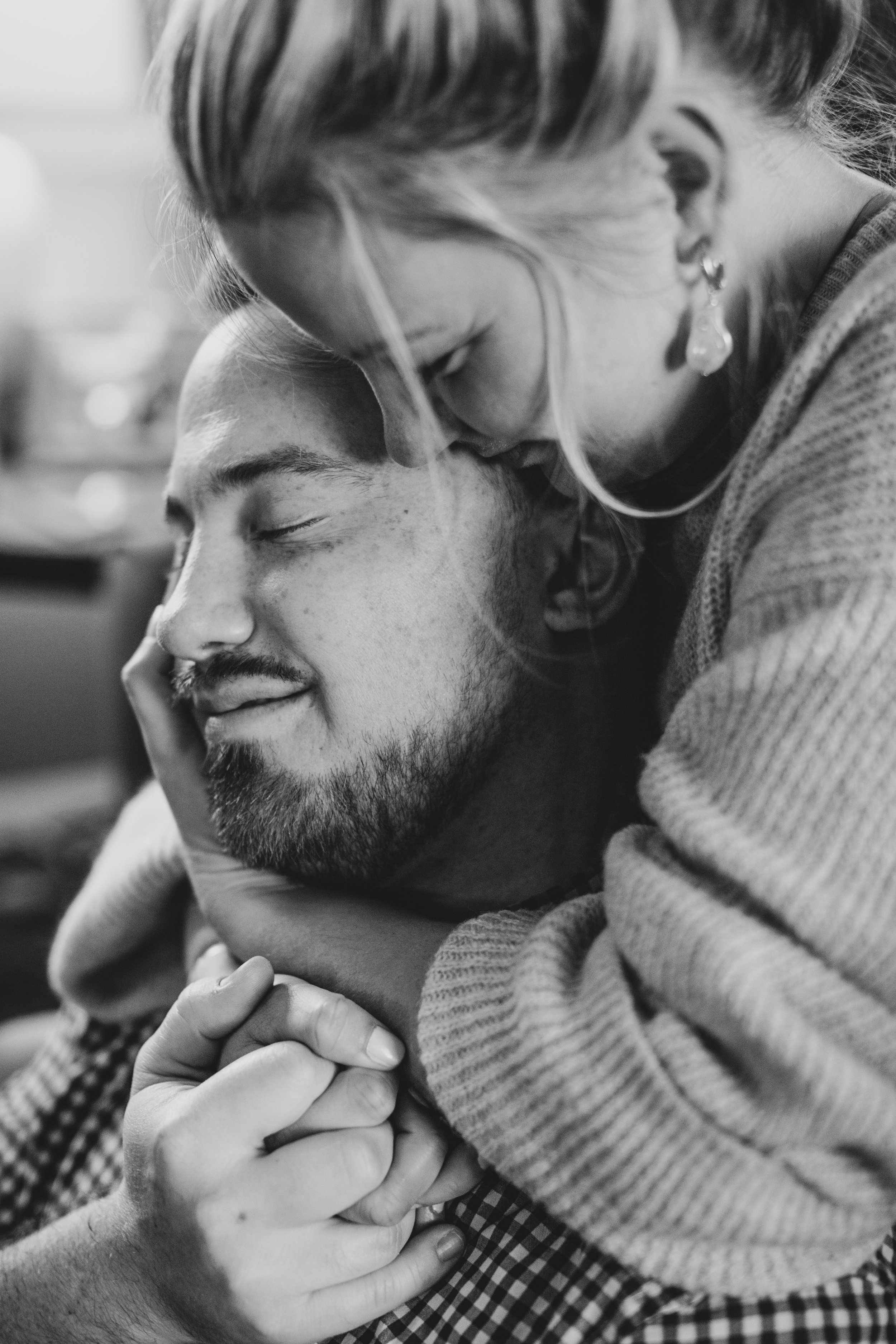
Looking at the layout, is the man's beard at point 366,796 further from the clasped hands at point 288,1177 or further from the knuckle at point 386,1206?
the knuckle at point 386,1206

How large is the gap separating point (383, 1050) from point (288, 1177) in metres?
0.10

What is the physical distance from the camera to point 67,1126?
1309mm

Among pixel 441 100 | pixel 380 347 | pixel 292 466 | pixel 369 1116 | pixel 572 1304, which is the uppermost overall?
pixel 441 100

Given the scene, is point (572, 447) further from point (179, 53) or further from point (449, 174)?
point (179, 53)

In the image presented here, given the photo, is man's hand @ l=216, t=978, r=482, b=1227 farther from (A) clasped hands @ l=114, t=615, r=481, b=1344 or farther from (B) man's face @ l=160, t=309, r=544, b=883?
(B) man's face @ l=160, t=309, r=544, b=883

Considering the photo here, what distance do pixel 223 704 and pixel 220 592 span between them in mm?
103

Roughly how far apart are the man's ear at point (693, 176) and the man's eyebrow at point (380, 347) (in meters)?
0.18

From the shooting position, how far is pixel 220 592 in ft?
3.59

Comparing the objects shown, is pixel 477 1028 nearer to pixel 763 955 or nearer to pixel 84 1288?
pixel 763 955

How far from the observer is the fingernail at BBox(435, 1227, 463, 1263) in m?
0.91

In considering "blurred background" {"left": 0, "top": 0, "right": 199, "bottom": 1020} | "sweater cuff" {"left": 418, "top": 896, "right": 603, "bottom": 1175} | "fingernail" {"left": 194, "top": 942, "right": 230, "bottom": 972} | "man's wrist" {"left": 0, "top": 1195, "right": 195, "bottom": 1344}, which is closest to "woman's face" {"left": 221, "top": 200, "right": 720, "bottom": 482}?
"sweater cuff" {"left": 418, "top": 896, "right": 603, "bottom": 1175}

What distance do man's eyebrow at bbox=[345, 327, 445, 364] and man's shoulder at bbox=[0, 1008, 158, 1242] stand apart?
30.0 inches

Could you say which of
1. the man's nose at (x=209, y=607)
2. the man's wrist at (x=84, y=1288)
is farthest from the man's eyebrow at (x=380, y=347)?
the man's wrist at (x=84, y=1288)

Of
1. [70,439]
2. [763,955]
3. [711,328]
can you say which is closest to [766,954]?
[763,955]
